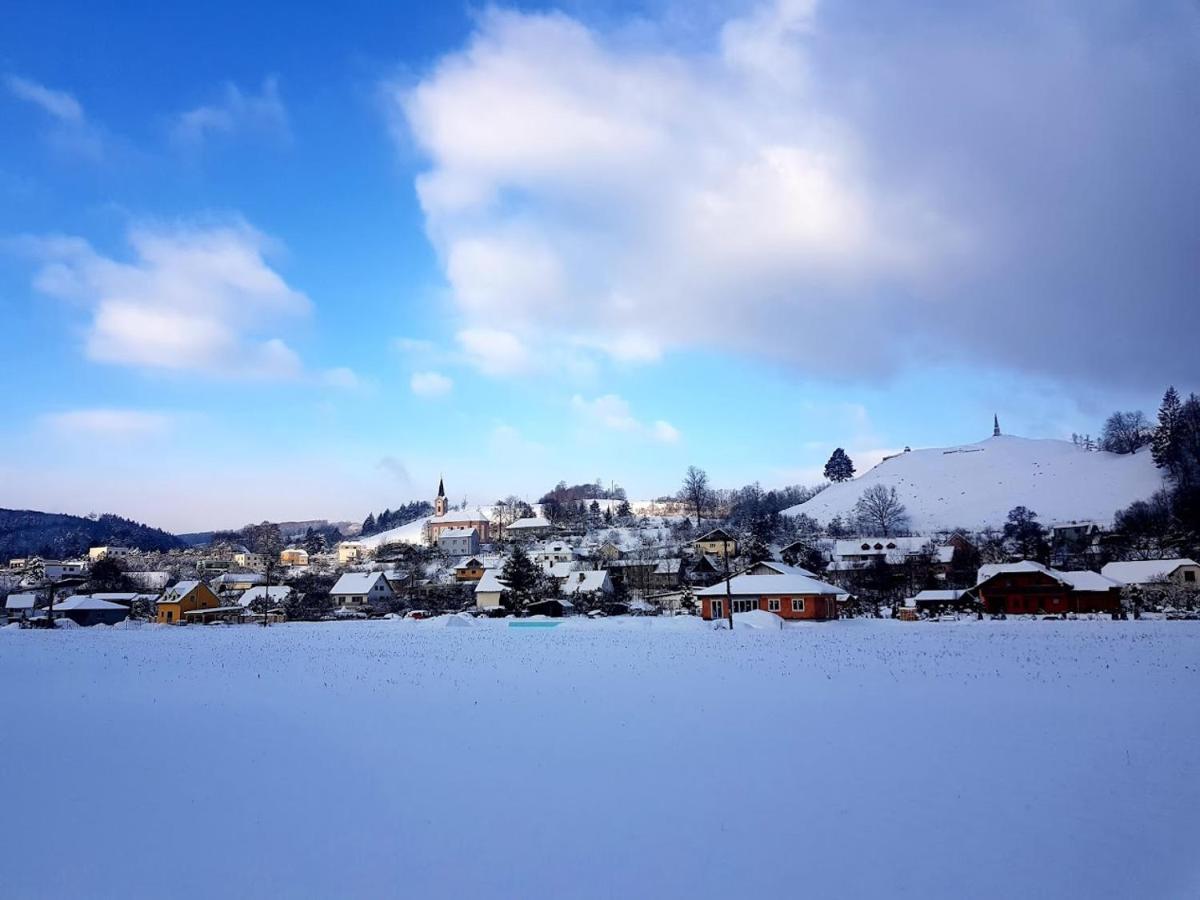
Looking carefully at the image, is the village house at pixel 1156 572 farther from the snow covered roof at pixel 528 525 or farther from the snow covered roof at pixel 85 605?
the snow covered roof at pixel 528 525

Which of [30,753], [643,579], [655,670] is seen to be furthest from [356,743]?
[643,579]

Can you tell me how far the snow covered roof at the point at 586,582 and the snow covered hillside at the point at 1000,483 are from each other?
72.8 metres

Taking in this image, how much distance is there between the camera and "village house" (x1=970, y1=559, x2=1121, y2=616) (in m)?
55.7


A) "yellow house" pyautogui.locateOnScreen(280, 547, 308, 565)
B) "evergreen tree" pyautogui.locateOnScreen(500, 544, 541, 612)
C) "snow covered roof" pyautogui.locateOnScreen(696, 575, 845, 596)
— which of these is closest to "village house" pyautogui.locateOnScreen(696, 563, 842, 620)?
"snow covered roof" pyautogui.locateOnScreen(696, 575, 845, 596)

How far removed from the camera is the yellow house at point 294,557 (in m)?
171

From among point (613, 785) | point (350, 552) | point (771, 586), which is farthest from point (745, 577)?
point (350, 552)

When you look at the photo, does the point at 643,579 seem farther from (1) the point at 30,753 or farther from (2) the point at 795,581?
(1) the point at 30,753

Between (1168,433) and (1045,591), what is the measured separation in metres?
73.3

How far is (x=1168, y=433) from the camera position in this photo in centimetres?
11019

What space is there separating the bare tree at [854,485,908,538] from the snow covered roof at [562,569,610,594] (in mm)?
64716

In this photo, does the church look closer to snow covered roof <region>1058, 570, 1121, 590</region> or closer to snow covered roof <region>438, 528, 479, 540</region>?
snow covered roof <region>438, 528, 479, 540</region>

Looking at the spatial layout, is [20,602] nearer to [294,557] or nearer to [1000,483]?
[294,557]

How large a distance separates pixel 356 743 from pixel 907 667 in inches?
663

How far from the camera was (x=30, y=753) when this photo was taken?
42.9 ft
